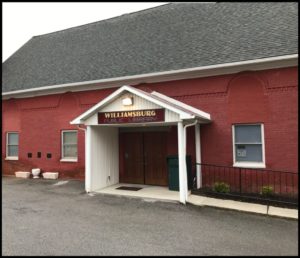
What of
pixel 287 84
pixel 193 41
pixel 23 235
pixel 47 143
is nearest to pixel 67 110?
pixel 47 143

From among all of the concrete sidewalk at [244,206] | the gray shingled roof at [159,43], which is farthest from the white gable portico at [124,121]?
the gray shingled roof at [159,43]

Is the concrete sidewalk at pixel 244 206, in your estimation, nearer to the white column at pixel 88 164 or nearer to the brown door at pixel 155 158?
the brown door at pixel 155 158

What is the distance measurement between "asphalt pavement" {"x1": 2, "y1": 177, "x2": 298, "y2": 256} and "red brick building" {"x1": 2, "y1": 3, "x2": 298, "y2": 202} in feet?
5.29

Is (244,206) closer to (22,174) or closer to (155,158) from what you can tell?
(155,158)

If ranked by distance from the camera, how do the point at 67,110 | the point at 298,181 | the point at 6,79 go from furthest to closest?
the point at 6,79 < the point at 67,110 < the point at 298,181

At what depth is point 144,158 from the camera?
41.9ft

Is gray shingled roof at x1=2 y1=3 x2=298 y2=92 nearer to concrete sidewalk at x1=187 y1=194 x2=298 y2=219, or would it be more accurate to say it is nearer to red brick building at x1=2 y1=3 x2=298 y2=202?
red brick building at x1=2 y1=3 x2=298 y2=202

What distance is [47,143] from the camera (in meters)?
15.1

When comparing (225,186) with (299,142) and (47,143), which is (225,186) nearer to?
(299,142)

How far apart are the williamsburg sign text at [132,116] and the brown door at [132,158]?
2.51m

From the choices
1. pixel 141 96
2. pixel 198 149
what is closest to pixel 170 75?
pixel 141 96

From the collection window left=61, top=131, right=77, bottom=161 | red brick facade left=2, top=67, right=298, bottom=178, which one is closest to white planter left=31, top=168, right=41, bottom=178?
red brick facade left=2, top=67, right=298, bottom=178

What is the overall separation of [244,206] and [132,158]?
229 inches

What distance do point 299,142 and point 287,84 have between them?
2150 millimetres
